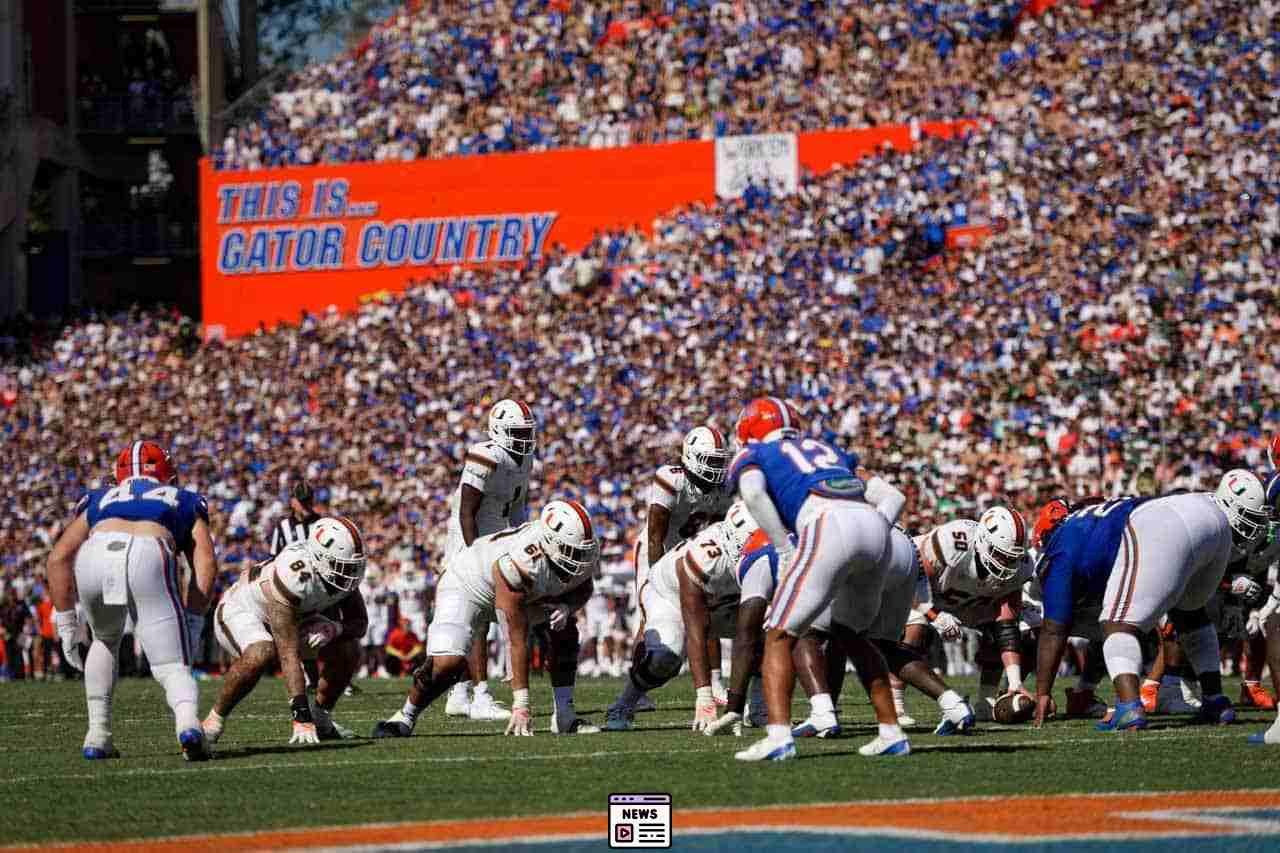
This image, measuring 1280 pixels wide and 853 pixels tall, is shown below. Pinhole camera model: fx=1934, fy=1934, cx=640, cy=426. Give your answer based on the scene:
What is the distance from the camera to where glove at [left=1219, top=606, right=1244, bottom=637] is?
507 inches

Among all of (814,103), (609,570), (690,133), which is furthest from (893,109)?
(609,570)

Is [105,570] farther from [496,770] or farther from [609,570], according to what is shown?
[609,570]

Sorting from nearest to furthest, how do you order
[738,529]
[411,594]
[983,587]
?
[738,529], [983,587], [411,594]

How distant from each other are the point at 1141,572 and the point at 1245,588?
6.16 feet

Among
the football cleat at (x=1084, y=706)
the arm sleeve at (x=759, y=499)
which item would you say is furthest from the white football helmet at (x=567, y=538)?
the football cleat at (x=1084, y=706)

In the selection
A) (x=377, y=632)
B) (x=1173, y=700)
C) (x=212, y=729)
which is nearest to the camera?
(x=212, y=729)

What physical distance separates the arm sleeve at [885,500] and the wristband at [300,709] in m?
3.64

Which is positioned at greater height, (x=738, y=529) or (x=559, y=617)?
(x=738, y=529)

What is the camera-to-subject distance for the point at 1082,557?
11406mm

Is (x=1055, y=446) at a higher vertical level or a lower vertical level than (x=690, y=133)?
lower

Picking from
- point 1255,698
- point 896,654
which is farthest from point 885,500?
point 1255,698

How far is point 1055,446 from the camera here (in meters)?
23.5

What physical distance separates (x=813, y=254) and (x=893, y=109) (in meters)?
4.10

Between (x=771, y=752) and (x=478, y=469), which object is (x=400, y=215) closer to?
(x=478, y=469)
